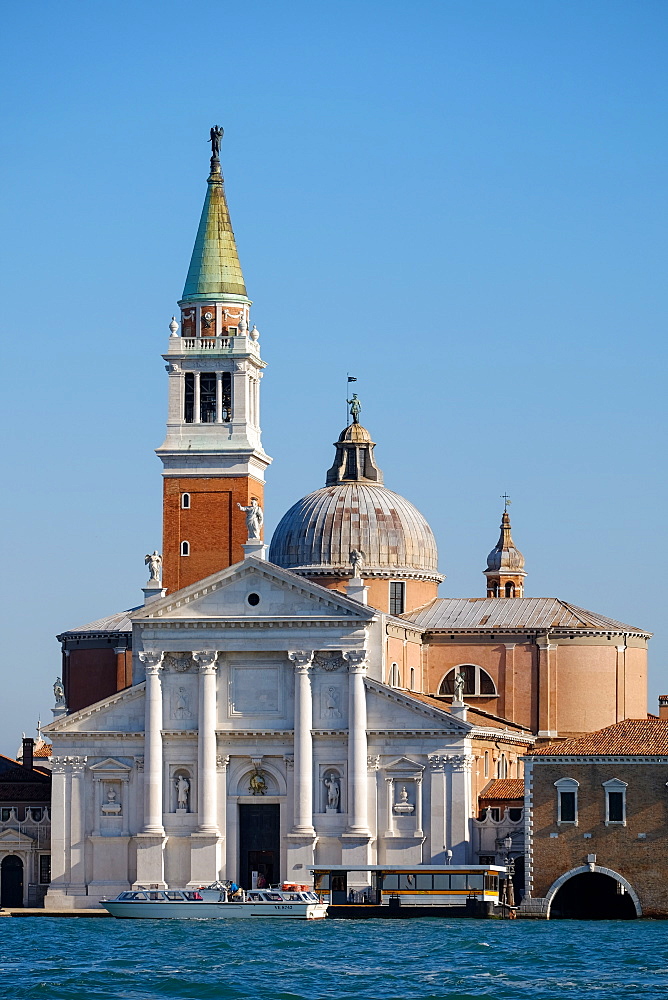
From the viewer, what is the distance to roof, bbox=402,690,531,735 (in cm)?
8350

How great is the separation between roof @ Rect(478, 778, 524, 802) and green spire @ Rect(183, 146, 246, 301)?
682 inches

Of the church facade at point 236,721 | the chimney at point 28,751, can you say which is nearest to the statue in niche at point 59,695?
the church facade at point 236,721

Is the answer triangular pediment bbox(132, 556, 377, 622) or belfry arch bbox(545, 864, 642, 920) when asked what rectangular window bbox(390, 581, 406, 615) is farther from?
belfry arch bbox(545, 864, 642, 920)

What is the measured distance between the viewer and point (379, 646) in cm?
8406

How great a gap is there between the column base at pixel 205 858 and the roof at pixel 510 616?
13.2 meters

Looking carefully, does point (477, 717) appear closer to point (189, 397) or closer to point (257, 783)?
point (257, 783)

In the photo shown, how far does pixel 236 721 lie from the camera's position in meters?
81.2

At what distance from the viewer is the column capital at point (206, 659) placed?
80.9 m

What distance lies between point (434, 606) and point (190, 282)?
14.0m

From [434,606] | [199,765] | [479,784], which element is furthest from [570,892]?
[434,606]

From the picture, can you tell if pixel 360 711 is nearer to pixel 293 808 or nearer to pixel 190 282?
pixel 293 808

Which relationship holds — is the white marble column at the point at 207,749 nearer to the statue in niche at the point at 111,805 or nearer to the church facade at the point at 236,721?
the church facade at the point at 236,721

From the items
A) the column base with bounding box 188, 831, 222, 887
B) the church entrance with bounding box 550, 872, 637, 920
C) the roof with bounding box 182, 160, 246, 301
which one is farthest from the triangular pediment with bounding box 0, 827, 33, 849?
the church entrance with bounding box 550, 872, 637, 920

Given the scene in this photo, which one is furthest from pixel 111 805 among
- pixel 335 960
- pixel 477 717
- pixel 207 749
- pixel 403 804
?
pixel 335 960
